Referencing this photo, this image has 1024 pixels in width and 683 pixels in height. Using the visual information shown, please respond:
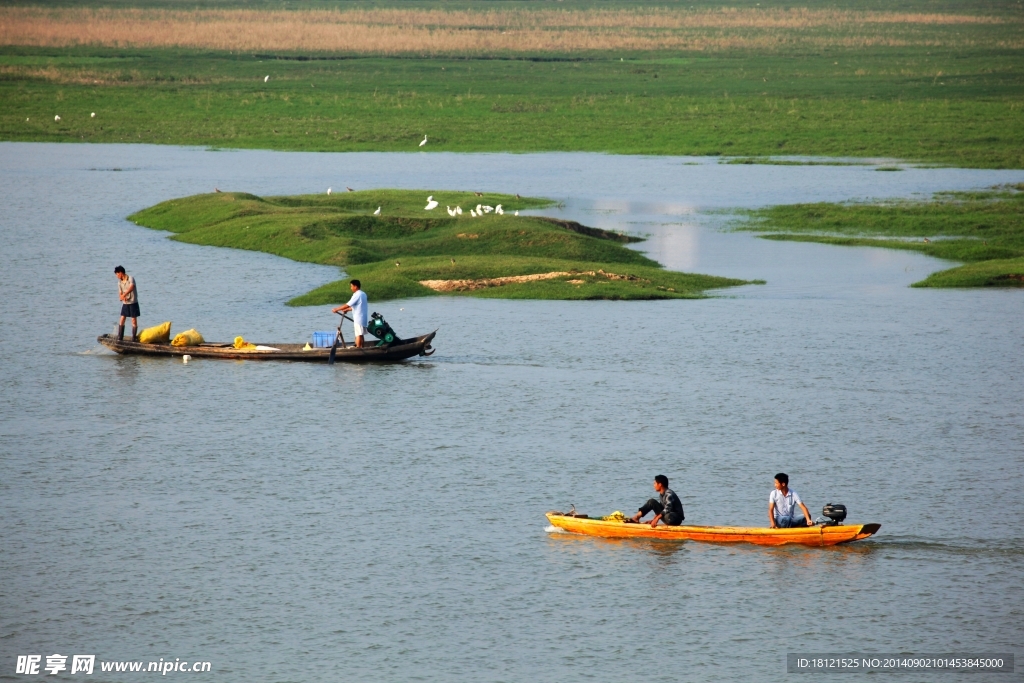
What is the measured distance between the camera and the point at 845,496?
2739 cm

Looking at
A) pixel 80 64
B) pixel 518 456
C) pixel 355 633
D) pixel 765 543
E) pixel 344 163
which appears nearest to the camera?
pixel 355 633

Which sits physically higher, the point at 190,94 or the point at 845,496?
the point at 190,94

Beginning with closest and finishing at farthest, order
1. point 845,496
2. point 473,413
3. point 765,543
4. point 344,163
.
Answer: point 765,543
point 845,496
point 473,413
point 344,163

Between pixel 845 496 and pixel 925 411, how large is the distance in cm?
749

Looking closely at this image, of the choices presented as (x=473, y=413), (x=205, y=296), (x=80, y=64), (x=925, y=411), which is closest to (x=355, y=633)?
(x=473, y=413)

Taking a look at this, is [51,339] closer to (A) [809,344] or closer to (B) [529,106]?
(A) [809,344]

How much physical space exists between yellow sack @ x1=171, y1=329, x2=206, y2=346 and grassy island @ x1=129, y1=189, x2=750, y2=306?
355 inches

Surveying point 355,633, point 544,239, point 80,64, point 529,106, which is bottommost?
point 355,633

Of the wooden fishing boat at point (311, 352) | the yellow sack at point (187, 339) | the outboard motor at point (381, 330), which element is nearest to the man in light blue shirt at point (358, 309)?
the outboard motor at point (381, 330)

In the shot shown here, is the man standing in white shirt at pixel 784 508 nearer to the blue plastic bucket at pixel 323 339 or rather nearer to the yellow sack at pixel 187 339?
the blue plastic bucket at pixel 323 339

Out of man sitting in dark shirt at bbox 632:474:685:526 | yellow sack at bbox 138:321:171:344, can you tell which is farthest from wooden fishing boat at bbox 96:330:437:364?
man sitting in dark shirt at bbox 632:474:685:526

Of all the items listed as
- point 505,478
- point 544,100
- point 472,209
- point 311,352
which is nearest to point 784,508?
point 505,478

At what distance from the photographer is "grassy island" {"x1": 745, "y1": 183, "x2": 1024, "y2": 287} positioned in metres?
52.9

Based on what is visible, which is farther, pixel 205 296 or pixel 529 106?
pixel 529 106
